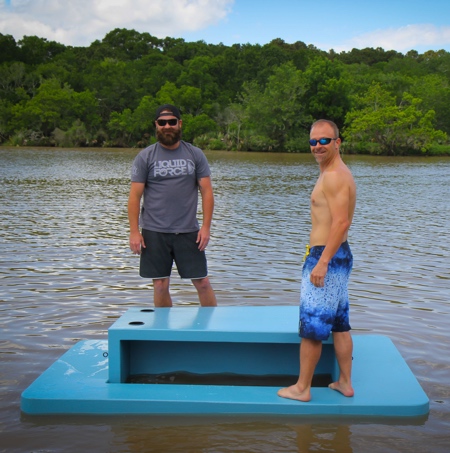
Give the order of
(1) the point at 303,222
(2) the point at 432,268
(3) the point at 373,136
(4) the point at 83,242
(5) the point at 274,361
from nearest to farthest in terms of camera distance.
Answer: (5) the point at 274,361
(2) the point at 432,268
(4) the point at 83,242
(1) the point at 303,222
(3) the point at 373,136

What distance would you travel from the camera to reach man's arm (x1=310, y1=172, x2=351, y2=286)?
13.4 feet

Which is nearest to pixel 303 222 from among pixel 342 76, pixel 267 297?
pixel 267 297

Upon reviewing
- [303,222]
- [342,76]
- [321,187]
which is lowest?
[303,222]

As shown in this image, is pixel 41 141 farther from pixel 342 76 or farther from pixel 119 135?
pixel 342 76

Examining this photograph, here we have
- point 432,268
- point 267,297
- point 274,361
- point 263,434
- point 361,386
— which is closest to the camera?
point 263,434

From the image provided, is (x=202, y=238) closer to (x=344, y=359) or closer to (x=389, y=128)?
(x=344, y=359)

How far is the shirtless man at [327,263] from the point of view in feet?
13.6

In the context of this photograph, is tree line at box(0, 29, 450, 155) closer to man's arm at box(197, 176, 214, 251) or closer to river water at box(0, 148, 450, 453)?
river water at box(0, 148, 450, 453)

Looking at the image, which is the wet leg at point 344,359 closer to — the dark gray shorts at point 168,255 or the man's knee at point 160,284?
the dark gray shorts at point 168,255

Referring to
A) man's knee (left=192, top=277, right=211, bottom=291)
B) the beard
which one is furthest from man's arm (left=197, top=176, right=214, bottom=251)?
the beard

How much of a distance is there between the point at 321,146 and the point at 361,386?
161cm

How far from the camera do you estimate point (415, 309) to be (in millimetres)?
7359

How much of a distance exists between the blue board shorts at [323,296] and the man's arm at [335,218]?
0.26ft

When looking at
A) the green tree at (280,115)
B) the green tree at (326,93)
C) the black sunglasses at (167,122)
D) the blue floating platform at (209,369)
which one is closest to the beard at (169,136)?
the black sunglasses at (167,122)
